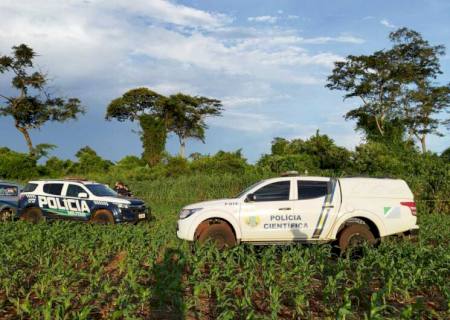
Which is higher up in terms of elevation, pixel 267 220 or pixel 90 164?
pixel 90 164

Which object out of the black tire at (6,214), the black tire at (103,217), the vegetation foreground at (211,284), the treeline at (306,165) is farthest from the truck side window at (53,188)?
the treeline at (306,165)

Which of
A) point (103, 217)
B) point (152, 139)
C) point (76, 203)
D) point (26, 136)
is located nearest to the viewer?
point (103, 217)

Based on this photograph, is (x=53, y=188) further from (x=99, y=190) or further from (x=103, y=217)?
(x=103, y=217)

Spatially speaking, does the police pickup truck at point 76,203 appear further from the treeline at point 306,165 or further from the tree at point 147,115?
the tree at point 147,115

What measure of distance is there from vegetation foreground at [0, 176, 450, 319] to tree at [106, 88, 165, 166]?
130ft

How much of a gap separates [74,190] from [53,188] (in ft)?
2.86

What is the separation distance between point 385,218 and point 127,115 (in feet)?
160

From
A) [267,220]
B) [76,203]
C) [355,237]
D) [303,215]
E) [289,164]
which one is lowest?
[355,237]

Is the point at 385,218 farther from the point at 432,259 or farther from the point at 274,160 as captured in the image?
the point at 274,160

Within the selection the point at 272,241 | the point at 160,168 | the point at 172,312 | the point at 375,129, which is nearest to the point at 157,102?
the point at 160,168

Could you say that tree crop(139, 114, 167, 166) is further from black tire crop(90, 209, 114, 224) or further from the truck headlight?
the truck headlight

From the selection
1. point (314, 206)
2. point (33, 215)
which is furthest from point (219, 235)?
point (33, 215)

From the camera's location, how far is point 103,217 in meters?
15.9

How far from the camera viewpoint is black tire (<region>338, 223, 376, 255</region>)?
32.8ft
